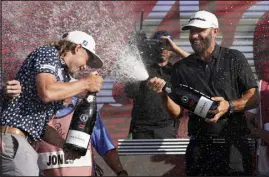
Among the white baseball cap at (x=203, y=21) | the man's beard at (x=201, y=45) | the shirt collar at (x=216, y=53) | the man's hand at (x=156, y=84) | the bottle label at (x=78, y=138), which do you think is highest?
the white baseball cap at (x=203, y=21)

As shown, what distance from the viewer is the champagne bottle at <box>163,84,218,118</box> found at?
5.32 meters

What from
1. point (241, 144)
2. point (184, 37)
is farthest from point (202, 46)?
point (184, 37)

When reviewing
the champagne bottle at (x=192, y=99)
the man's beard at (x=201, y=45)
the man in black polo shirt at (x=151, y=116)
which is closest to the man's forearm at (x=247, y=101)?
the champagne bottle at (x=192, y=99)

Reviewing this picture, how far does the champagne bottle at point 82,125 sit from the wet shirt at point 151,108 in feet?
6.22

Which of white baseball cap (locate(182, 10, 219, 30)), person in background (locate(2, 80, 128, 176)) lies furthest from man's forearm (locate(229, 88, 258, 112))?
person in background (locate(2, 80, 128, 176))

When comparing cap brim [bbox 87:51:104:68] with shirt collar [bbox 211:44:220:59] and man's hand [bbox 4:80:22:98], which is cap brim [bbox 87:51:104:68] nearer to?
man's hand [bbox 4:80:22:98]

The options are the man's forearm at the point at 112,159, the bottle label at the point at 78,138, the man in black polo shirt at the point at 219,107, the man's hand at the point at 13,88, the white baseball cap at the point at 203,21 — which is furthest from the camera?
the white baseball cap at the point at 203,21

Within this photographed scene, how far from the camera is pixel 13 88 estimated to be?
4.61 metres

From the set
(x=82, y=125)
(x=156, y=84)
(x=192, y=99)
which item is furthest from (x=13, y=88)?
(x=192, y=99)

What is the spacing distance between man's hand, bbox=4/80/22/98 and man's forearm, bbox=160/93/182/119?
135 centimetres

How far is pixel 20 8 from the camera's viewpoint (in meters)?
9.05

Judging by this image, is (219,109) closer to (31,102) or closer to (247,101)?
(247,101)

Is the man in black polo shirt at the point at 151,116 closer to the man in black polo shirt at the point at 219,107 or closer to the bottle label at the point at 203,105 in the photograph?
the man in black polo shirt at the point at 219,107

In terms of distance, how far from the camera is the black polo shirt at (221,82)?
5500 mm
